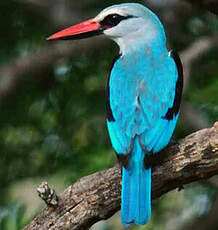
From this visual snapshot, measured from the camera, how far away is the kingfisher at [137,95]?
186 inches

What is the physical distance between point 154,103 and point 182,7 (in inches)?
110

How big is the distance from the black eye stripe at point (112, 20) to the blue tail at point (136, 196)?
4.68 ft

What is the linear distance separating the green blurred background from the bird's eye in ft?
3.26

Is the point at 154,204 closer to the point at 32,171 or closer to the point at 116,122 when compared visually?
the point at 32,171

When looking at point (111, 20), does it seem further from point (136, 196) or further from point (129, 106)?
point (136, 196)

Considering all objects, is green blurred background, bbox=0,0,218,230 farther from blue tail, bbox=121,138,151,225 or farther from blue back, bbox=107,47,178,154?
blue tail, bbox=121,138,151,225

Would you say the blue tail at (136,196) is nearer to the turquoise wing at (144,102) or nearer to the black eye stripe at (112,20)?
the turquoise wing at (144,102)

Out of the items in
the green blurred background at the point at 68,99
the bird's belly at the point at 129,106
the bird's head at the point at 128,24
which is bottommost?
the green blurred background at the point at 68,99

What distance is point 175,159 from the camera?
4.65m

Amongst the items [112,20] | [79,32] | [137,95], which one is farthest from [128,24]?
[137,95]

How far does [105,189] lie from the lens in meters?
4.72

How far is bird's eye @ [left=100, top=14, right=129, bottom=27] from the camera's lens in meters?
5.75

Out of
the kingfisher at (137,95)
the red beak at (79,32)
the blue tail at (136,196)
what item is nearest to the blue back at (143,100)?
the kingfisher at (137,95)

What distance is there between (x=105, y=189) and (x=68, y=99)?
256 cm
